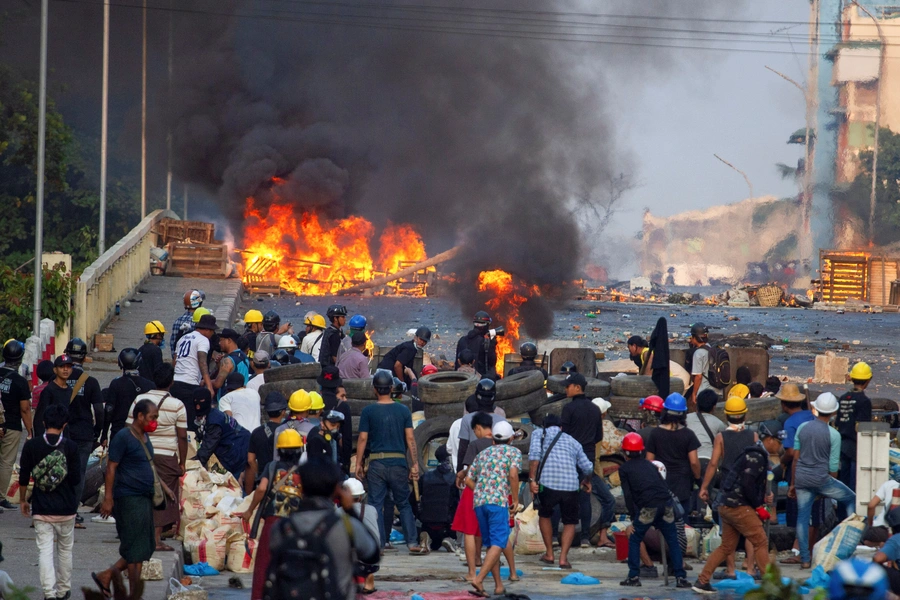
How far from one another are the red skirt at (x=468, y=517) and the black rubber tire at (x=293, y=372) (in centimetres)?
460

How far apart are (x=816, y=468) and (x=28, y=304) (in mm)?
12634

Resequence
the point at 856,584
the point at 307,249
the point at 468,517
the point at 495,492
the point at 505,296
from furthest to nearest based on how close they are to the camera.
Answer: the point at 307,249
the point at 505,296
the point at 468,517
the point at 495,492
the point at 856,584

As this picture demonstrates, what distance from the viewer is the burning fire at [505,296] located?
23391 millimetres

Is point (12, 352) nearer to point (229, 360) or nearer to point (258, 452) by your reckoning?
point (229, 360)

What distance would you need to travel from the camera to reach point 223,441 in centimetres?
1012

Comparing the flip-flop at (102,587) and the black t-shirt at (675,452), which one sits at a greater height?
the black t-shirt at (675,452)

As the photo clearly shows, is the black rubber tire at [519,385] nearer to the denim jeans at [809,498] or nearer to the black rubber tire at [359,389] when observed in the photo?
the black rubber tire at [359,389]

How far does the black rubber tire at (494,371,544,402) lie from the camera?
42.5 ft

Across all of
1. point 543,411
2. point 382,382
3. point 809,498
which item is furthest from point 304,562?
point 543,411

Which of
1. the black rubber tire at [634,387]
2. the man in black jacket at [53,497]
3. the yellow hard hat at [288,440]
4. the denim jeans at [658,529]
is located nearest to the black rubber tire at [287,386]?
the black rubber tire at [634,387]

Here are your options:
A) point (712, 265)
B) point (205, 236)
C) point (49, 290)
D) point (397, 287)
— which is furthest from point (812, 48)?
point (49, 290)

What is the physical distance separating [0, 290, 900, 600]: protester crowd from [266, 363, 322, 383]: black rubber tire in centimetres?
106

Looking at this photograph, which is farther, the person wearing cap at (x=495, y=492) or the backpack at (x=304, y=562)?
the person wearing cap at (x=495, y=492)

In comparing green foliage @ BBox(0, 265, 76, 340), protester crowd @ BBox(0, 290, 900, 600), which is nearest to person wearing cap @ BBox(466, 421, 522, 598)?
protester crowd @ BBox(0, 290, 900, 600)
